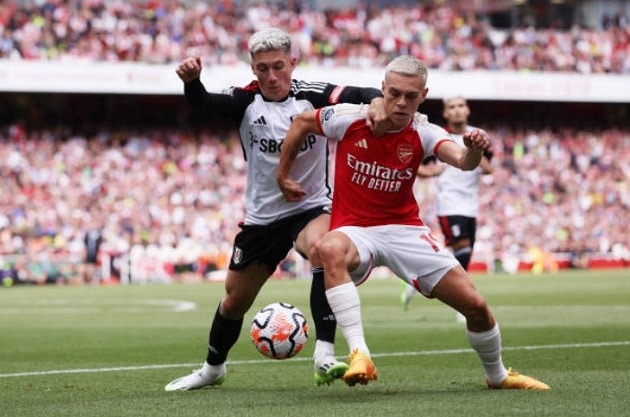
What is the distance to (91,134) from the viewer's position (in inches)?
1564

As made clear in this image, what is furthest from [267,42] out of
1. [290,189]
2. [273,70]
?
[290,189]

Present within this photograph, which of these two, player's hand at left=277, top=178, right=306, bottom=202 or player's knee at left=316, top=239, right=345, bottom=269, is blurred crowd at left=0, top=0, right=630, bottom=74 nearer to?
player's hand at left=277, top=178, right=306, bottom=202

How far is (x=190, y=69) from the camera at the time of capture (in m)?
8.16

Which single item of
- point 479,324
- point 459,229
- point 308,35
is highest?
point 308,35

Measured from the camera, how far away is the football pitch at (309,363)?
7098mm

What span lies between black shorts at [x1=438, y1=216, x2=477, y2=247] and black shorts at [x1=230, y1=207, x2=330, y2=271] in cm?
711

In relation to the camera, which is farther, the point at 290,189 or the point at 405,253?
the point at 290,189

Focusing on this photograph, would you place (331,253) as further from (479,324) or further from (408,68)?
(408,68)

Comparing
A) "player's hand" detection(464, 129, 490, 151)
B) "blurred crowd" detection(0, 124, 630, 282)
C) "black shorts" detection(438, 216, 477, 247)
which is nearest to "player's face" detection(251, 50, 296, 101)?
"player's hand" detection(464, 129, 490, 151)

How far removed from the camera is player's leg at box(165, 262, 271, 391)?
8.59 meters

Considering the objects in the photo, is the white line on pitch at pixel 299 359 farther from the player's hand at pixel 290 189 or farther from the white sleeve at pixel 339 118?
the white sleeve at pixel 339 118

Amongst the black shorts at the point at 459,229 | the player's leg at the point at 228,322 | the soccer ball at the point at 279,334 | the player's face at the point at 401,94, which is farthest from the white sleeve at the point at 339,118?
the black shorts at the point at 459,229

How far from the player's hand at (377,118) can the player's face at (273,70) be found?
973 millimetres

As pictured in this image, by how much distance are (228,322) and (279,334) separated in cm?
57
